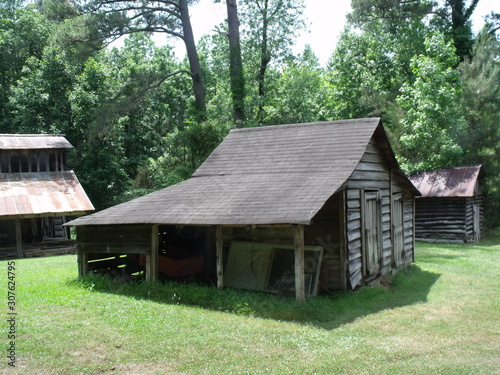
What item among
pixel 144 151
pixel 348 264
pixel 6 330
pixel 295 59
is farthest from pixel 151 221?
pixel 295 59

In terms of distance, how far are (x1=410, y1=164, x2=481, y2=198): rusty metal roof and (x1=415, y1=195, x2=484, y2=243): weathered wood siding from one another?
0.71 metres

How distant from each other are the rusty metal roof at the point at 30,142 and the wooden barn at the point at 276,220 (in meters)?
12.7

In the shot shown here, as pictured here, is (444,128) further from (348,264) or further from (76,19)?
(76,19)

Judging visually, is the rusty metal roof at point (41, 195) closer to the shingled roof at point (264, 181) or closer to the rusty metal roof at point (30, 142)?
the rusty metal roof at point (30, 142)

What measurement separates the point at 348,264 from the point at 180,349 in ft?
18.0

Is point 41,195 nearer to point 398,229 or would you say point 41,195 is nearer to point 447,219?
point 398,229

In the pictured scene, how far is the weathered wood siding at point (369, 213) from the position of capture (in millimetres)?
12445

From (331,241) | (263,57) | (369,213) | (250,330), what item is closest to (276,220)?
(250,330)

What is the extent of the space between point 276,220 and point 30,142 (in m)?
19.7

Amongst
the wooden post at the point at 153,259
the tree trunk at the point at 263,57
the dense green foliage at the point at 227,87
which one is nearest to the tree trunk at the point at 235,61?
the dense green foliage at the point at 227,87

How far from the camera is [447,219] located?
80.7 ft

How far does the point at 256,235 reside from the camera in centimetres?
1321

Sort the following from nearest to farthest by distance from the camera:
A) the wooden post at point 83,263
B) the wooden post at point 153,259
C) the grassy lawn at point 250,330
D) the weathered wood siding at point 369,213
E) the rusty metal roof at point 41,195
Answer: the grassy lawn at point 250,330
the weathered wood siding at point 369,213
the wooden post at point 153,259
the wooden post at point 83,263
the rusty metal roof at point 41,195

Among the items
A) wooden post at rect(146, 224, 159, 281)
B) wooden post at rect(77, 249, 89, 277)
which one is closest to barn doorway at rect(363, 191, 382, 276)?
wooden post at rect(146, 224, 159, 281)
